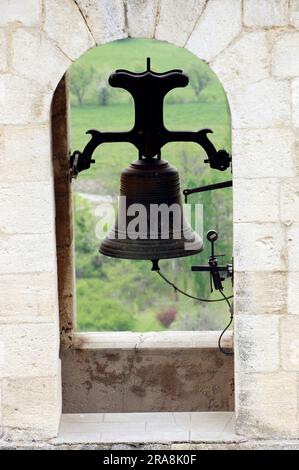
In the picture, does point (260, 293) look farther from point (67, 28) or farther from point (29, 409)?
point (67, 28)

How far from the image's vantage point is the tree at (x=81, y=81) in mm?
16828

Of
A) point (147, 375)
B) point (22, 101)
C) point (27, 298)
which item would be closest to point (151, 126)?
point (22, 101)

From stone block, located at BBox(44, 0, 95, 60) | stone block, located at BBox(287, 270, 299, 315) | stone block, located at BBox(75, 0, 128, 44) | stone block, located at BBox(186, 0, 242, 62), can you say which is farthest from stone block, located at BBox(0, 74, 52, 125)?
stone block, located at BBox(287, 270, 299, 315)

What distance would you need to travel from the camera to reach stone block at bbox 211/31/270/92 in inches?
191

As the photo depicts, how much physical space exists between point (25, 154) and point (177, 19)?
2.77ft

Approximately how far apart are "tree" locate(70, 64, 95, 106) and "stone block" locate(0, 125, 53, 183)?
11530mm

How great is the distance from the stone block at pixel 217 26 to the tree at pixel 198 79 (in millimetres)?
13033

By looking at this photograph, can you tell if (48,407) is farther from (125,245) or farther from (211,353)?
(211,353)

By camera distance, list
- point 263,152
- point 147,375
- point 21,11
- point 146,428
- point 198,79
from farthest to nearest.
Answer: point 198,79 → point 147,375 → point 146,428 → point 263,152 → point 21,11

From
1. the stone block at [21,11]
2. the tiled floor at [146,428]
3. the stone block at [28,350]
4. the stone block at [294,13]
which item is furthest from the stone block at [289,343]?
the stone block at [21,11]

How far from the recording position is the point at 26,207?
497 centimetres

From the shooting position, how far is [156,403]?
621 cm

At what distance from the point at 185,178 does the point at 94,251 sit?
7.79ft
